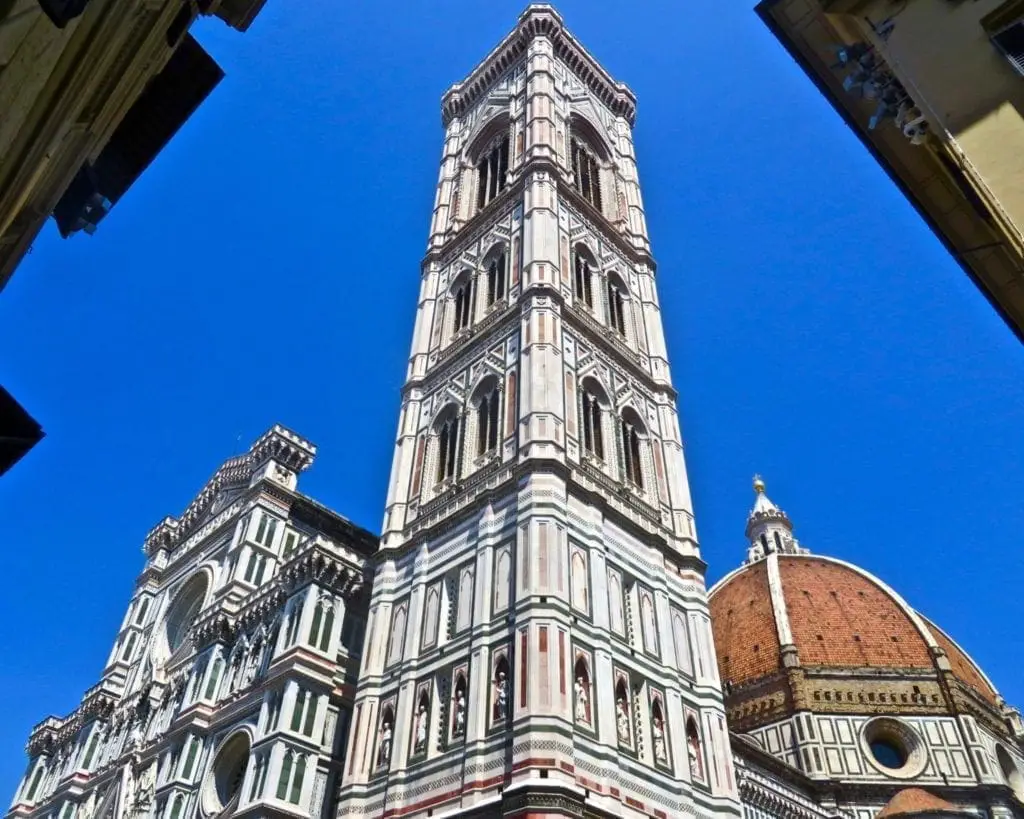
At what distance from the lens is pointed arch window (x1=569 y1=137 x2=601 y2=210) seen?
1250 inches

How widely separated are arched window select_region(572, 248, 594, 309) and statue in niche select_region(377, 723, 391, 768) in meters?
14.1

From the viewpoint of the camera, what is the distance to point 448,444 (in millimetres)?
24500

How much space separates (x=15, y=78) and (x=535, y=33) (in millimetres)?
35329

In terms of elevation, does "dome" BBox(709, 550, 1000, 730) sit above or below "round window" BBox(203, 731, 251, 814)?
above

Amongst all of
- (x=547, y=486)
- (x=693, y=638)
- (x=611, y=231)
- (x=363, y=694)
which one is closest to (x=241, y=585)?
(x=363, y=694)

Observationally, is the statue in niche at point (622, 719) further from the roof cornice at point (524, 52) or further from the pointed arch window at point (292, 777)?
Answer: the roof cornice at point (524, 52)

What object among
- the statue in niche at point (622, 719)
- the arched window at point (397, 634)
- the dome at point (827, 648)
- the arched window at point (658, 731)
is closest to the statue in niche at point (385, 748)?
the arched window at point (397, 634)

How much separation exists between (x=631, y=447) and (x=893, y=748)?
32155 mm

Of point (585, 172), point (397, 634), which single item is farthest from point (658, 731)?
point (585, 172)

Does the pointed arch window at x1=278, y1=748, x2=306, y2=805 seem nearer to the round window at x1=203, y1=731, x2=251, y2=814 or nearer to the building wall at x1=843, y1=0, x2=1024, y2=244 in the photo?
the round window at x1=203, y1=731, x2=251, y2=814

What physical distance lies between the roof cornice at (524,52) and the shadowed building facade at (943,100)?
3031 cm

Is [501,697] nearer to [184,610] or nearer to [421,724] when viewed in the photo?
[421,724]

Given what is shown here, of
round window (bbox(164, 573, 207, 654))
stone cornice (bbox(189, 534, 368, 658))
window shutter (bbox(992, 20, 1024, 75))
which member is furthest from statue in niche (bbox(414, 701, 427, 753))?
window shutter (bbox(992, 20, 1024, 75))

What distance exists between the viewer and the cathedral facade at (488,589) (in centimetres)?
1730
